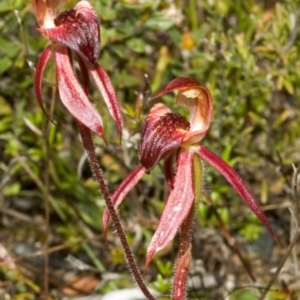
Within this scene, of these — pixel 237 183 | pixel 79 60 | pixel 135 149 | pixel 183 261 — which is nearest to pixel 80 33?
pixel 79 60

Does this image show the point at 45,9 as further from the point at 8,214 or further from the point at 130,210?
the point at 8,214

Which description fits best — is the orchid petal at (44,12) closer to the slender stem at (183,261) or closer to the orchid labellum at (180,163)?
the orchid labellum at (180,163)

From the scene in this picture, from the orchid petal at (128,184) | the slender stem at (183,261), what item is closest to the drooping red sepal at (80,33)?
the orchid petal at (128,184)

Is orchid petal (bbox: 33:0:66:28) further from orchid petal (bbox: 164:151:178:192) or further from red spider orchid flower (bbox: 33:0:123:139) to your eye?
orchid petal (bbox: 164:151:178:192)

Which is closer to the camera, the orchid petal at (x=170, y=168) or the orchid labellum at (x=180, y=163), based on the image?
the orchid labellum at (x=180, y=163)

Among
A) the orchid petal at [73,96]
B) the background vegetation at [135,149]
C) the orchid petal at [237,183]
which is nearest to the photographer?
the orchid petal at [73,96]

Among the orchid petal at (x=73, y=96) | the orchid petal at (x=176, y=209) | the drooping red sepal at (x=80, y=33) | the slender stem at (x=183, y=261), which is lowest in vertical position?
the slender stem at (x=183, y=261)

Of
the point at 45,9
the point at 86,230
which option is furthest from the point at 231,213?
the point at 45,9
